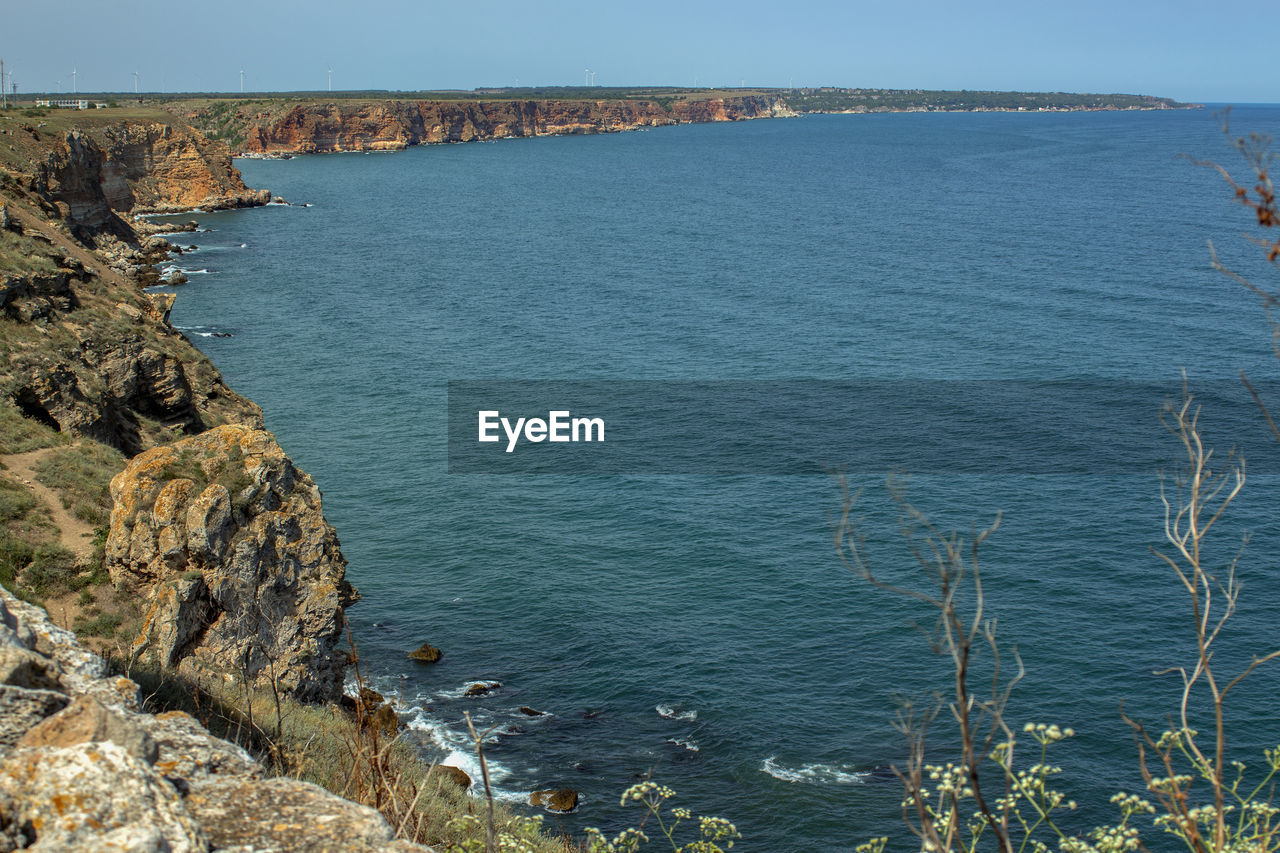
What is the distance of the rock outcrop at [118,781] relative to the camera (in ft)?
19.1

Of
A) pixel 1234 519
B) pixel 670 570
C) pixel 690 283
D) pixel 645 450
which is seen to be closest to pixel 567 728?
pixel 670 570

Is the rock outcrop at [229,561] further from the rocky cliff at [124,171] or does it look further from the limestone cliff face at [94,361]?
the rocky cliff at [124,171]

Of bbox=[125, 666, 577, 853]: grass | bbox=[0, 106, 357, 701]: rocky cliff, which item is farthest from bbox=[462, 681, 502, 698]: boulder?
bbox=[125, 666, 577, 853]: grass

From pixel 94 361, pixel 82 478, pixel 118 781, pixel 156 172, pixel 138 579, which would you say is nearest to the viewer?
pixel 118 781

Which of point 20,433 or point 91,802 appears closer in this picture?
point 91,802

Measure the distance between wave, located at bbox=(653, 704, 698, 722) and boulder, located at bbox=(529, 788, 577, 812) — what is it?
4.47 meters

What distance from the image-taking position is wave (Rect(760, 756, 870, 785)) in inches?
1107

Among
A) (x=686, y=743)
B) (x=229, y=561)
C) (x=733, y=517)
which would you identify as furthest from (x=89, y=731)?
(x=733, y=517)

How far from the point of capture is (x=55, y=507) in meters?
24.3

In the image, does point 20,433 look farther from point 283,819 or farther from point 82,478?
point 283,819

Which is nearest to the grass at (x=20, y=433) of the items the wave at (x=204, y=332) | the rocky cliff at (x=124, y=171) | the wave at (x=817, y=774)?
the wave at (x=817, y=774)

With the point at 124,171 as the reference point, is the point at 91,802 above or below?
below

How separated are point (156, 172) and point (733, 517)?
356 ft

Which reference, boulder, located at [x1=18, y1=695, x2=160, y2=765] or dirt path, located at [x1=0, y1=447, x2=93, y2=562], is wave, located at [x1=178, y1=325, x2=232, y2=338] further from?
boulder, located at [x1=18, y1=695, x2=160, y2=765]
